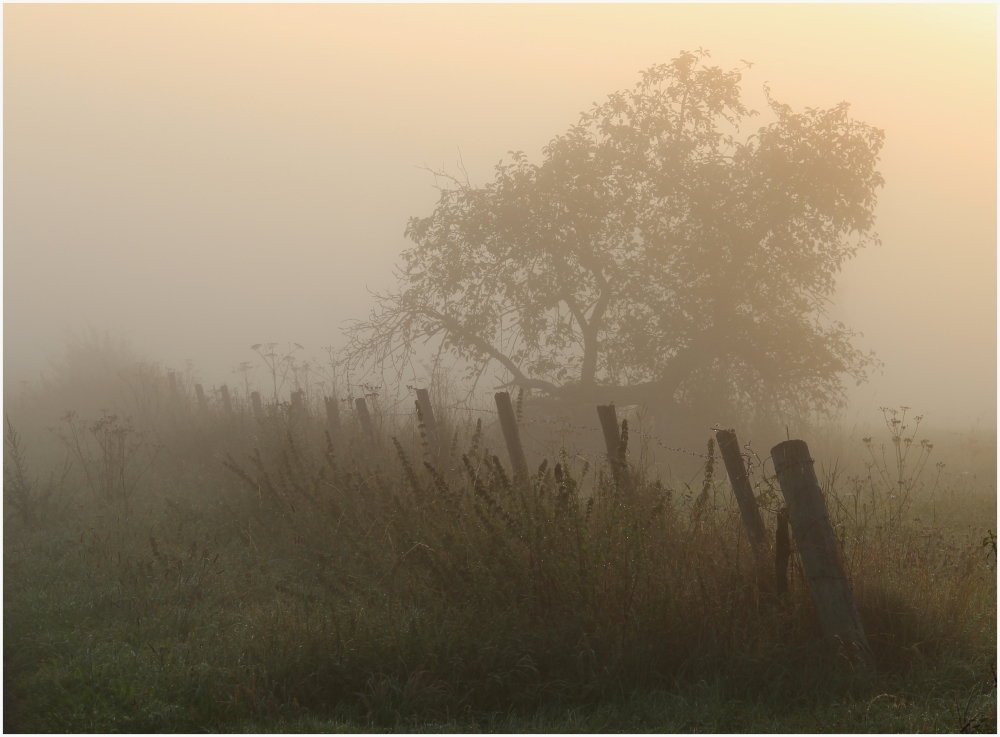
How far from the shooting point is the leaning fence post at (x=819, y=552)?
14.2 feet

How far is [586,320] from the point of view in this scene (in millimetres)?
17578

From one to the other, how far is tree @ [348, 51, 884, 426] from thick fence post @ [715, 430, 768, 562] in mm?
11629

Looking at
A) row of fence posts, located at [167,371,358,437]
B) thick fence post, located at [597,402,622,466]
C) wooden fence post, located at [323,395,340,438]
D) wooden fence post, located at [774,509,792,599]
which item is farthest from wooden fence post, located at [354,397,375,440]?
wooden fence post, located at [774,509,792,599]

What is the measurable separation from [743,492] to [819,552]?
0.64 metres

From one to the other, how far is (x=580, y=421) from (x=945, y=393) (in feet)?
102

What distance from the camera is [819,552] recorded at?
4410mm

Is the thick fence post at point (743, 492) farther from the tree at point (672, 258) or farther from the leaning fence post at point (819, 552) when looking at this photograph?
the tree at point (672, 258)

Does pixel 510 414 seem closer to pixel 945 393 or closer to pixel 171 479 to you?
pixel 171 479

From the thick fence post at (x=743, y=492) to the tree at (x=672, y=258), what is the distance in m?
11.6

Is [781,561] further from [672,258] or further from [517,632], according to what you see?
[672,258]

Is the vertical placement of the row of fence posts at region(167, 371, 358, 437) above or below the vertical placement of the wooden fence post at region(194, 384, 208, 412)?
below

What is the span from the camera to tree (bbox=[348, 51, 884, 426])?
1625 cm

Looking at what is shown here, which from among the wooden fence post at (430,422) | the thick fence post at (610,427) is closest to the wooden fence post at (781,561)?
the thick fence post at (610,427)

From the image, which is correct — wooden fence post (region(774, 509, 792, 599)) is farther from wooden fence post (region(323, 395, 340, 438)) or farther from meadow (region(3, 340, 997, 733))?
wooden fence post (region(323, 395, 340, 438))
